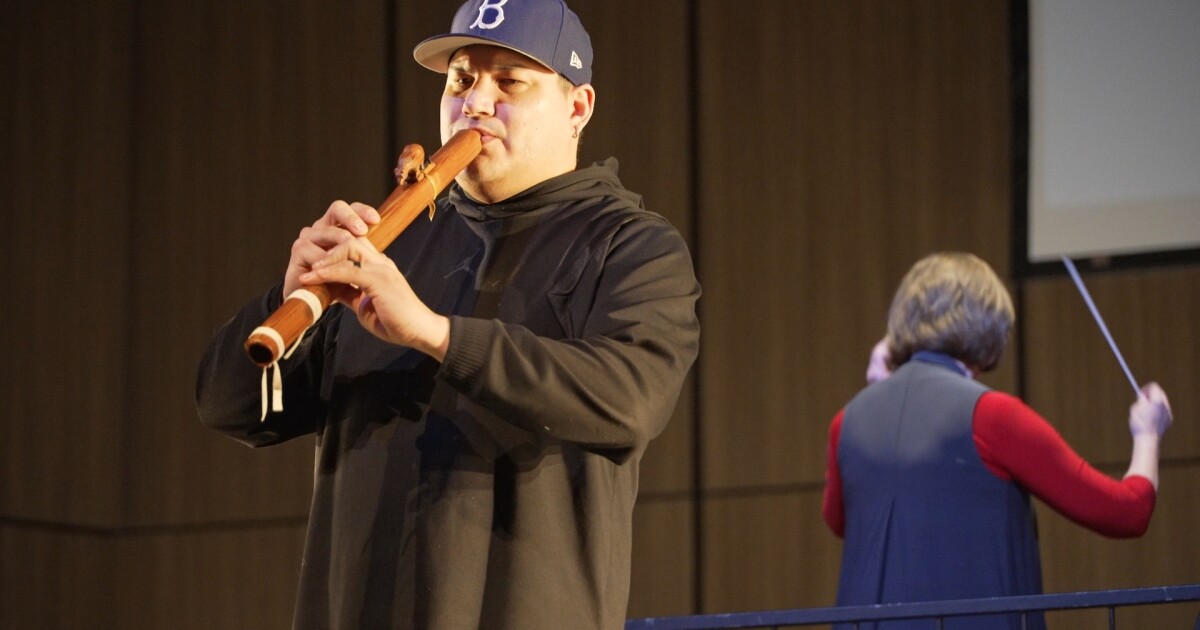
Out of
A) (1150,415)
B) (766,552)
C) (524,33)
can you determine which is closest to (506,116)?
(524,33)

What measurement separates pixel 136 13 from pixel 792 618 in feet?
9.01

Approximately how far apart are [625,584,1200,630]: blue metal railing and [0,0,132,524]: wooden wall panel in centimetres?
221

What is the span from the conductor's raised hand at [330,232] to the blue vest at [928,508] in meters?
1.32

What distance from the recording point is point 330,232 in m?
1.42

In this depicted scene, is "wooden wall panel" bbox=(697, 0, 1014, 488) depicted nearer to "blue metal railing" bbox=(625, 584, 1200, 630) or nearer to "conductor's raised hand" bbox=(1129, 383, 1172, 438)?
"conductor's raised hand" bbox=(1129, 383, 1172, 438)

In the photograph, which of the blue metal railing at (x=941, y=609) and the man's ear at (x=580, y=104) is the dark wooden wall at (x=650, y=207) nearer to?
the blue metal railing at (x=941, y=609)

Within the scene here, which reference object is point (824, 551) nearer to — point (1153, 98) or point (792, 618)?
point (1153, 98)

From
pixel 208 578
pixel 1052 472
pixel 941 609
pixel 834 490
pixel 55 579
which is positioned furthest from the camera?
pixel 208 578

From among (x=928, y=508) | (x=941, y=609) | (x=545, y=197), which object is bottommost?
(x=941, y=609)

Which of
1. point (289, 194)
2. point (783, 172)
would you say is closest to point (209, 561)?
point (289, 194)

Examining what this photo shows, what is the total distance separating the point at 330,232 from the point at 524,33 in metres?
0.36

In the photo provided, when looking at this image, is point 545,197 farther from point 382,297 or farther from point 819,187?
point 819,187

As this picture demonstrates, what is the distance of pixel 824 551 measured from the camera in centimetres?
423

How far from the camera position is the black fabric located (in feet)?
4.65
